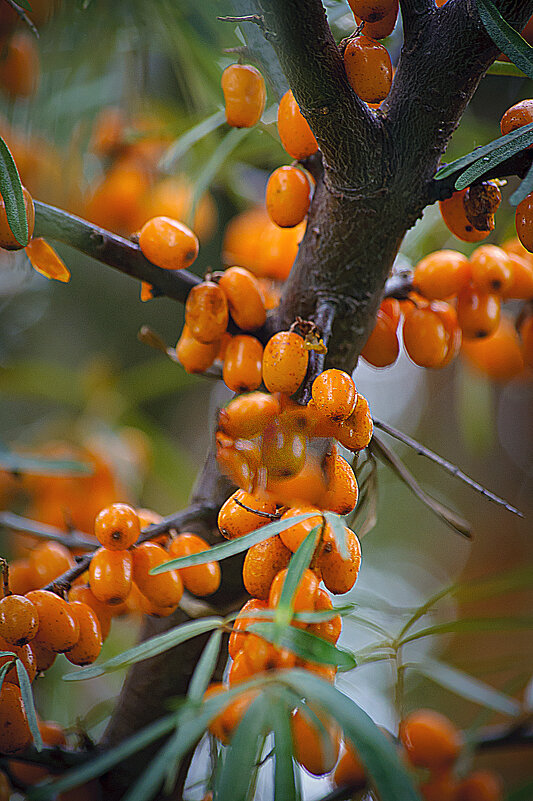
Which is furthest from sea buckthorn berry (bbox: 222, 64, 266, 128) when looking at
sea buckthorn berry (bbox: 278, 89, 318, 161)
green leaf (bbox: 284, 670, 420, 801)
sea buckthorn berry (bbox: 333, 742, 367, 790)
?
sea buckthorn berry (bbox: 333, 742, 367, 790)

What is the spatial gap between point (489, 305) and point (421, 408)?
43.7 inches

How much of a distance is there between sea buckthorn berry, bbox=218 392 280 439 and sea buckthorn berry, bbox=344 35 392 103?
188 mm

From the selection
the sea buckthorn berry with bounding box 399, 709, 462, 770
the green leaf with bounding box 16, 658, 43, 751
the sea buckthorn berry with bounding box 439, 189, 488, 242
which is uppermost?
the sea buckthorn berry with bounding box 439, 189, 488, 242

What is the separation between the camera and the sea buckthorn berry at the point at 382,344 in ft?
1.60

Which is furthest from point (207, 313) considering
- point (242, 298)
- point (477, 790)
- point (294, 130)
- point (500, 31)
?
point (477, 790)

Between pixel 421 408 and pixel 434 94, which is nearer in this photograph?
pixel 434 94

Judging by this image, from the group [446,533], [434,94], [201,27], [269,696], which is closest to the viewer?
[269,696]

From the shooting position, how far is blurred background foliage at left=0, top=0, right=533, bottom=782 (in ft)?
2.32

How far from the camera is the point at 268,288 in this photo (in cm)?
64

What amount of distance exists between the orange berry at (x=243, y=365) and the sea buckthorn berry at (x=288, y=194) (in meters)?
0.09

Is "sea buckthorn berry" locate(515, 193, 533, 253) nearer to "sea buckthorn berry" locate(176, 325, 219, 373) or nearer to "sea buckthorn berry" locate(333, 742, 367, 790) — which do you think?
"sea buckthorn berry" locate(176, 325, 219, 373)

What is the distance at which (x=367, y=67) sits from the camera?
1.20ft

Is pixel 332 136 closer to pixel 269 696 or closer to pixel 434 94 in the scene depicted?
pixel 434 94

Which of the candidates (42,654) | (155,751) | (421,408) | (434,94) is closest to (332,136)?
(434,94)
